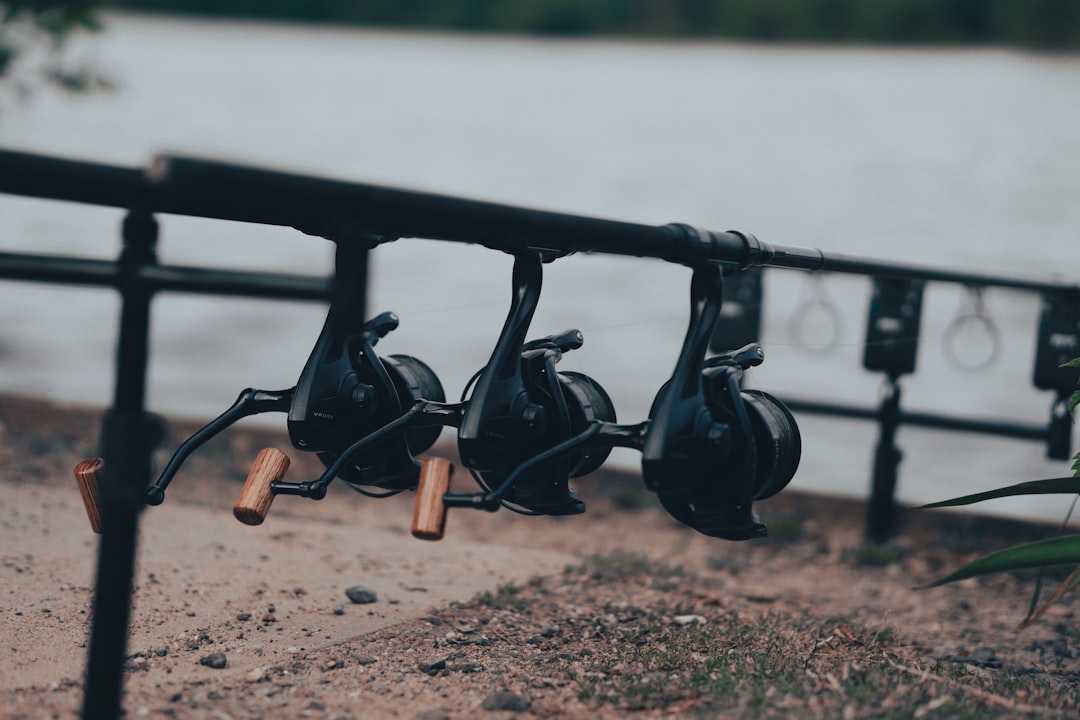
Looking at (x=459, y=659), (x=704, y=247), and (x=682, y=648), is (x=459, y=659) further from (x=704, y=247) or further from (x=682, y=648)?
(x=704, y=247)

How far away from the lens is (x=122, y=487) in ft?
5.98

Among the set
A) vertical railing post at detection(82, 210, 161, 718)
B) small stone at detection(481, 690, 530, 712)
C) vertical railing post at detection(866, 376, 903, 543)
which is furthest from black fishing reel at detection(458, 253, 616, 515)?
vertical railing post at detection(866, 376, 903, 543)

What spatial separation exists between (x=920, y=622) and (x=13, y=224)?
28.6 feet

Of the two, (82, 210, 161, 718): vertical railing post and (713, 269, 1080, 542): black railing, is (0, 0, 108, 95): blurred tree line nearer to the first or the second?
(713, 269, 1080, 542): black railing

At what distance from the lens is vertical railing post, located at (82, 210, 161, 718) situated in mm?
1831

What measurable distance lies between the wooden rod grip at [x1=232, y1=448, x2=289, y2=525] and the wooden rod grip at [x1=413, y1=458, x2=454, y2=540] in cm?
36

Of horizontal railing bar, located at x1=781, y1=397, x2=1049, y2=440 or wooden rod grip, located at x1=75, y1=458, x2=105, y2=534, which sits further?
horizontal railing bar, located at x1=781, y1=397, x2=1049, y2=440

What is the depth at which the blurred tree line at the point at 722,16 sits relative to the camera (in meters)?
9.94

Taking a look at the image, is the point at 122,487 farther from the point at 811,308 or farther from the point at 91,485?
the point at 811,308

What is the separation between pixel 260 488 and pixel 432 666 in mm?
581

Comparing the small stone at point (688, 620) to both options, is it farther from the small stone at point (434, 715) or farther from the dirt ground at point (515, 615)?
the small stone at point (434, 715)

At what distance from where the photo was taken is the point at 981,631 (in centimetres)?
388

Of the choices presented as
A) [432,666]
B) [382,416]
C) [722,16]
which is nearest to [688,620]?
[432,666]

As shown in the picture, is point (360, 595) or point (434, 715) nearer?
point (434, 715)
